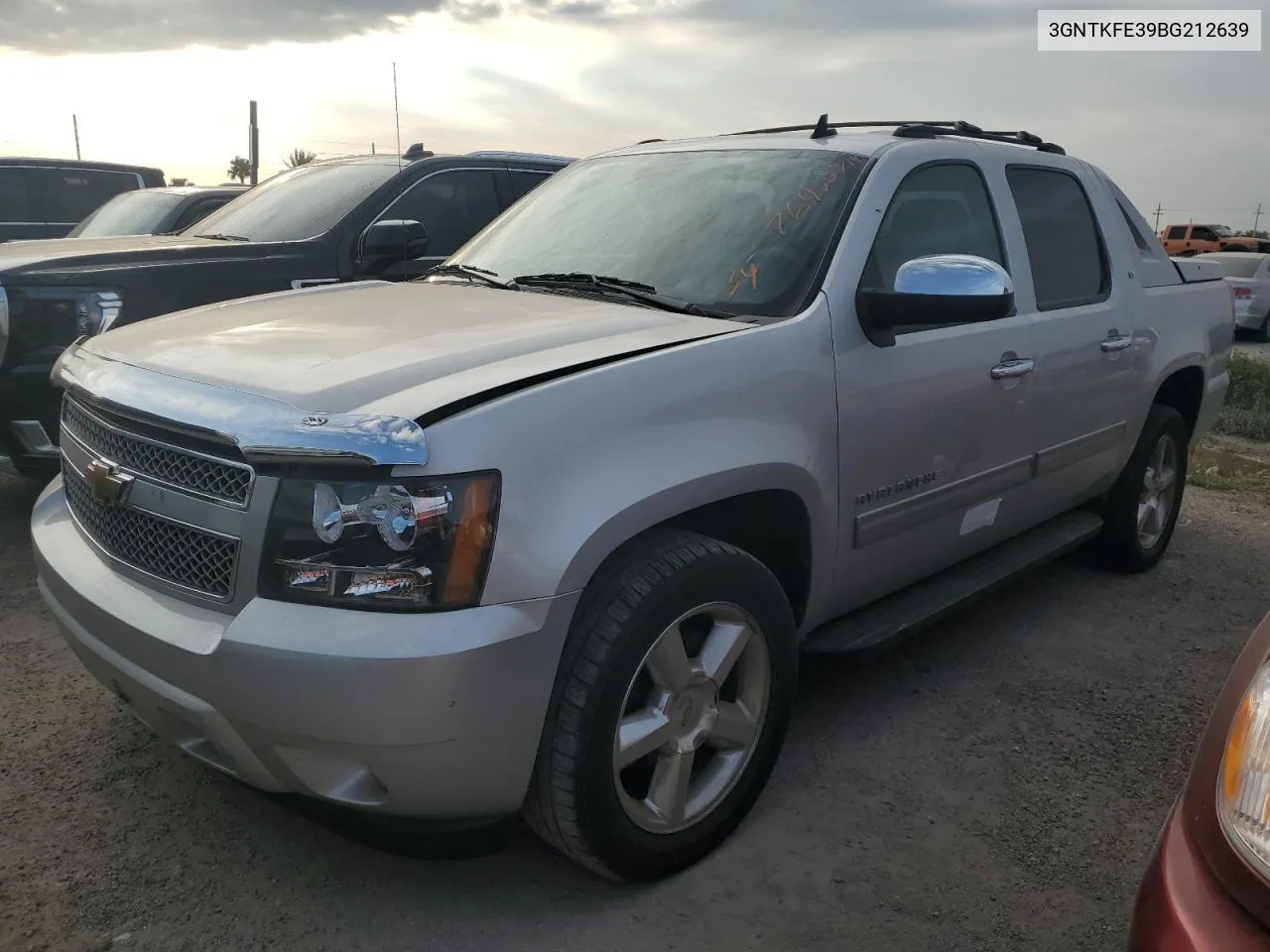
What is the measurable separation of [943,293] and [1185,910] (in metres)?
1.80

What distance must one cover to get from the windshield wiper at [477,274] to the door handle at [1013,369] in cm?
154

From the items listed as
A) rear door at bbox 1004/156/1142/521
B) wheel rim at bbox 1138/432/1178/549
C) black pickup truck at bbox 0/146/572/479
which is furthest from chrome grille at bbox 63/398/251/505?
wheel rim at bbox 1138/432/1178/549

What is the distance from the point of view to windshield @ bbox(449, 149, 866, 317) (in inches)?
120

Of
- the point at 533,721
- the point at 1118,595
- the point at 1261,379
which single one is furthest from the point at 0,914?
the point at 1261,379

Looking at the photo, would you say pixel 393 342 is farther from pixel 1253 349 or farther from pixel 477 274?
pixel 1253 349

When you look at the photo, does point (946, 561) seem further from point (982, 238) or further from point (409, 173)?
point (409, 173)

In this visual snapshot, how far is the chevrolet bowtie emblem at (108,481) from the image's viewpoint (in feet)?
7.88

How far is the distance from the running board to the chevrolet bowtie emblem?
1804mm

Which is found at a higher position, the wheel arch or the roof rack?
the roof rack

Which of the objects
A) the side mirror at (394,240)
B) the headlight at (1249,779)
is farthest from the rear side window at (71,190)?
the headlight at (1249,779)

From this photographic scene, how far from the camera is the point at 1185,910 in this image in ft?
4.77

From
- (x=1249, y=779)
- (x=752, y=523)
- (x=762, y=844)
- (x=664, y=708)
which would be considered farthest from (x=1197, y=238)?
(x=1249, y=779)

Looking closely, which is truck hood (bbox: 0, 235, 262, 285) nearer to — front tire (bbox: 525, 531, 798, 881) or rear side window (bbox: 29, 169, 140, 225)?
front tire (bbox: 525, 531, 798, 881)

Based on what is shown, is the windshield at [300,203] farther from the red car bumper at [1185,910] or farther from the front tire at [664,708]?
the red car bumper at [1185,910]
